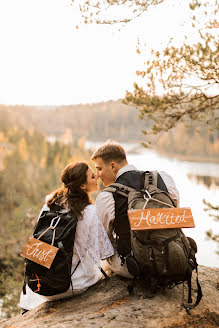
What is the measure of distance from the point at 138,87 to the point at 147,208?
196 cm

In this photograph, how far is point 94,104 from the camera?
5550 centimetres

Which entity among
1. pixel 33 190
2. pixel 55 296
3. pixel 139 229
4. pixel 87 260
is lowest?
pixel 33 190

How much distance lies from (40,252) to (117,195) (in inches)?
29.9

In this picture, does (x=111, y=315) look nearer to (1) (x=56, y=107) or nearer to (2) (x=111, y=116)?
(2) (x=111, y=116)

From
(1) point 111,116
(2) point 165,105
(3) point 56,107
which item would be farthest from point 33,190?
(2) point 165,105

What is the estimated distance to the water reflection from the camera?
131ft

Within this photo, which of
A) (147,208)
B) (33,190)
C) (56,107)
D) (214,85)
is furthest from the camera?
(56,107)

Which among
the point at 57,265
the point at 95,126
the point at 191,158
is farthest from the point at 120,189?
the point at 95,126

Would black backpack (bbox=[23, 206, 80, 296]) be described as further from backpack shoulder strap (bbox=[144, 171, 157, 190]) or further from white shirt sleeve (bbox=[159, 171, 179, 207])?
white shirt sleeve (bbox=[159, 171, 179, 207])

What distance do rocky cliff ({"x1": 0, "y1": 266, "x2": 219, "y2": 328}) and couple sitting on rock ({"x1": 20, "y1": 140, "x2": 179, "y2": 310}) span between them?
0.11m

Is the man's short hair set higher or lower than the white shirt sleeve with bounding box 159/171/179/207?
higher

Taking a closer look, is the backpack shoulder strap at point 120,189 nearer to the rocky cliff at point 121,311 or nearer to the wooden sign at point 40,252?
the wooden sign at point 40,252

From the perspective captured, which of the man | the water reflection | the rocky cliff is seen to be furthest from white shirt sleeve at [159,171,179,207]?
the water reflection

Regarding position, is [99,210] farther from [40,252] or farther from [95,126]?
[95,126]
